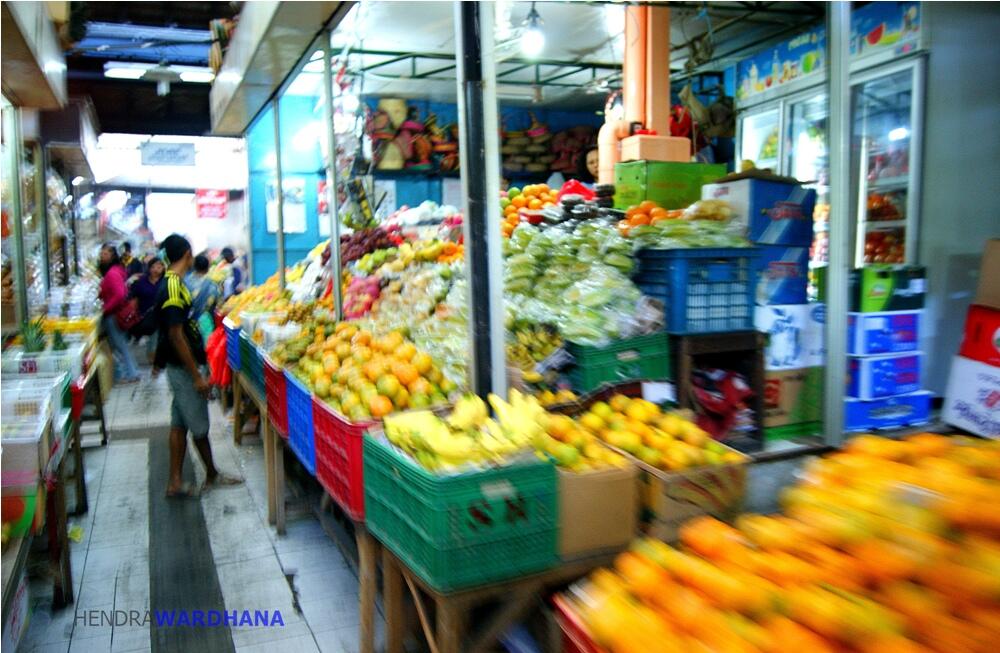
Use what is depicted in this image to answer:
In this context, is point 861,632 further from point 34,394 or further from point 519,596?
point 34,394

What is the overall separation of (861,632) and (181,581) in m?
3.67

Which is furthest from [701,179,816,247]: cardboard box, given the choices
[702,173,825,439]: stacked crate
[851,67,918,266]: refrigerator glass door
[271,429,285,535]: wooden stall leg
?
[271,429,285,535]: wooden stall leg

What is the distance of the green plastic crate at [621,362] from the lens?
366 centimetres

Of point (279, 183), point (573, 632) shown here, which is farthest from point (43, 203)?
point (573, 632)

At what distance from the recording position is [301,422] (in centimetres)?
372

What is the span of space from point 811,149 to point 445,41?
4426 millimetres

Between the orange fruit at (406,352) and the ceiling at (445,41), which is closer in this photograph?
the orange fruit at (406,352)

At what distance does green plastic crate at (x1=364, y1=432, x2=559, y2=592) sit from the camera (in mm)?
2109

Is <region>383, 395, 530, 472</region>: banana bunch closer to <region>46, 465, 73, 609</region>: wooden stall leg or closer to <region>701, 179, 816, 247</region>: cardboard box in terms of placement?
<region>46, 465, 73, 609</region>: wooden stall leg

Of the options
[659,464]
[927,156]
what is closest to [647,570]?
[659,464]

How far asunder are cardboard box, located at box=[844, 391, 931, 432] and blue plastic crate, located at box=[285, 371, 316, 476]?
3388mm

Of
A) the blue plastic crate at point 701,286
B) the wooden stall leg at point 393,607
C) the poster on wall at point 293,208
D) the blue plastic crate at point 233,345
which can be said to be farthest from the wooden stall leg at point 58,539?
the poster on wall at point 293,208

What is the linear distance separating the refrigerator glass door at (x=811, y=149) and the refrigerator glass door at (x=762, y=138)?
0.18m

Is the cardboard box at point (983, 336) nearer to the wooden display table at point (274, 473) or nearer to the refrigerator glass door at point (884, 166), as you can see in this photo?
the refrigerator glass door at point (884, 166)
